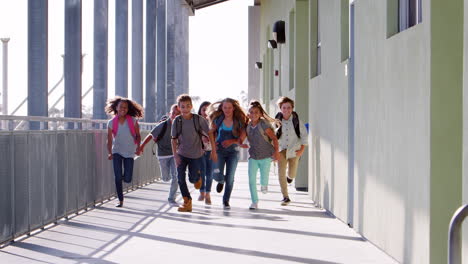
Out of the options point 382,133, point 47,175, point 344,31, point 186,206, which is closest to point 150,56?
point 186,206

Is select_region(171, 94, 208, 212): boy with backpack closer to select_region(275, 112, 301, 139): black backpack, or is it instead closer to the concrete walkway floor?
the concrete walkway floor

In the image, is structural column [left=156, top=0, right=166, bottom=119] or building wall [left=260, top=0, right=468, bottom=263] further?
structural column [left=156, top=0, right=166, bottom=119]

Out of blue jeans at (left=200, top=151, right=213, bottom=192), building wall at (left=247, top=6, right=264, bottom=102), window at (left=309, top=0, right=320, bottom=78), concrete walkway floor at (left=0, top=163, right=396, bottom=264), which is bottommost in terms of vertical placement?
concrete walkway floor at (left=0, top=163, right=396, bottom=264)

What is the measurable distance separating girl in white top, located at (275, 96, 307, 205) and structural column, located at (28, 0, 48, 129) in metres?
3.25

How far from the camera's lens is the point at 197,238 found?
25.3ft

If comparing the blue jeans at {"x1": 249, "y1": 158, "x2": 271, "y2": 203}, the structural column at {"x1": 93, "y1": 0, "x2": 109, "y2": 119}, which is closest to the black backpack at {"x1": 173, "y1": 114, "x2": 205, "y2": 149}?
the blue jeans at {"x1": 249, "y1": 158, "x2": 271, "y2": 203}

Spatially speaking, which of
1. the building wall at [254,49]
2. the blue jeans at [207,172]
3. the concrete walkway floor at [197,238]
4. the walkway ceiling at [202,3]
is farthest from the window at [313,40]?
the building wall at [254,49]

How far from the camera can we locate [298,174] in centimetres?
1486

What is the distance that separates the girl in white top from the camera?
37.0ft

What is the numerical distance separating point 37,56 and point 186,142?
87.2 inches

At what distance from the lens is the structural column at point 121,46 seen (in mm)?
16312

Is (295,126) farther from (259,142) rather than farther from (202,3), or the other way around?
(202,3)

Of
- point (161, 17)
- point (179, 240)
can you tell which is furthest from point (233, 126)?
point (161, 17)

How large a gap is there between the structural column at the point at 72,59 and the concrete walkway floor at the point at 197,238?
5.85 feet
